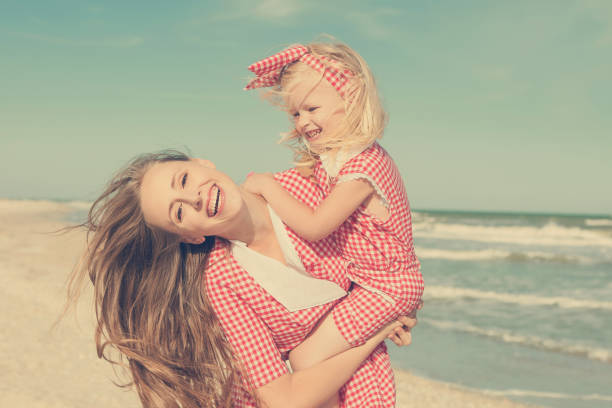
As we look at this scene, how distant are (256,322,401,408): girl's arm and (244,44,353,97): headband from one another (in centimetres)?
126

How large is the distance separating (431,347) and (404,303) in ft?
22.7

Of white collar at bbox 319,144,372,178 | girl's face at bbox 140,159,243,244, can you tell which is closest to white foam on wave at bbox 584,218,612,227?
white collar at bbox 319,144,372,178

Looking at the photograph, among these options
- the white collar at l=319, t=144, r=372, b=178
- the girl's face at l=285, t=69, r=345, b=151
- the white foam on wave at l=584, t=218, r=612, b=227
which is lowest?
the white foam on wave at l=584, t=218, r=612, b=227

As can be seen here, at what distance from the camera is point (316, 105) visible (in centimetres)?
267

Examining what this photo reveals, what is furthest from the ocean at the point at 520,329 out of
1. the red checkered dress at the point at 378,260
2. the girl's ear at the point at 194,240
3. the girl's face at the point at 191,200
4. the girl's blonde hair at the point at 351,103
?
the girl's face at the point at 191,200

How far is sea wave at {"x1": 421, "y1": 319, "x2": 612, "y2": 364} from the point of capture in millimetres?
8539

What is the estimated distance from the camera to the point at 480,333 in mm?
9812

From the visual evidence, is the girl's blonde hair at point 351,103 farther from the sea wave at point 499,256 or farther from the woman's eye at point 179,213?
the sea wave at point 499,256

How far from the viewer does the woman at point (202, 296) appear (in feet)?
7.89

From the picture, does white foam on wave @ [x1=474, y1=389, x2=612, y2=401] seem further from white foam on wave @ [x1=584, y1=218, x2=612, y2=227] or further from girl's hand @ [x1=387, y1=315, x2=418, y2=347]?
white foam on wave @ [x1=584, y1=218, x2=612, y2=227]

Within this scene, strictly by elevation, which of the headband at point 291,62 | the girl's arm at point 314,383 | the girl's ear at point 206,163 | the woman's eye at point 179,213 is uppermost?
the headband at point 291,62

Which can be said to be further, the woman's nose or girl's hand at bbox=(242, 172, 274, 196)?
girl's hand at bbox=(242, 172, 274, 196)

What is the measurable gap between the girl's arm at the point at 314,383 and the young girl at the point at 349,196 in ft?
0.18

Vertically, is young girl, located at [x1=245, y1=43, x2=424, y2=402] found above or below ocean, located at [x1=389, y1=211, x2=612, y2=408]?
above
